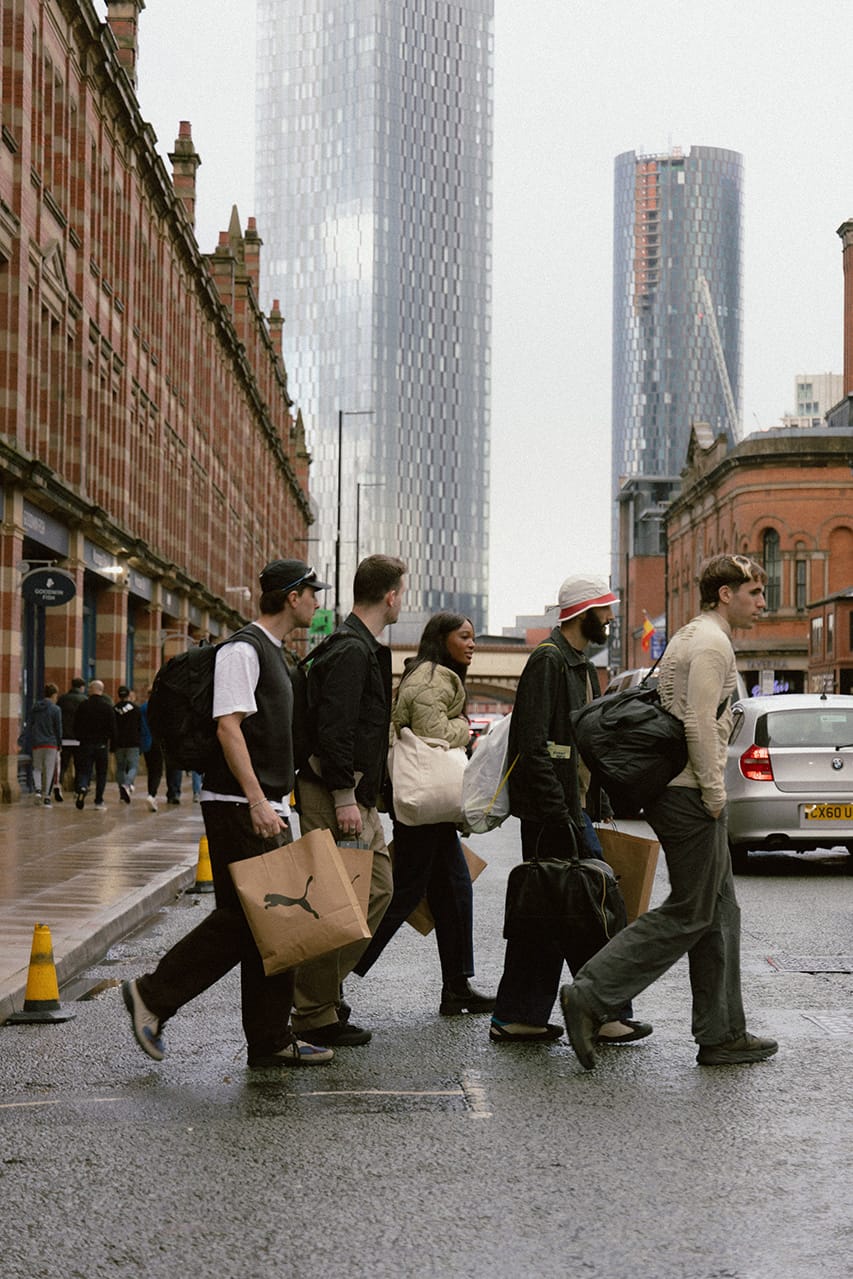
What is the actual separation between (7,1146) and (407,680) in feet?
10.4

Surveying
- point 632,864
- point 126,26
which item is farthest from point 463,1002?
point 126,26

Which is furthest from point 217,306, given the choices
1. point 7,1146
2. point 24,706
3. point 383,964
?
point 7,1146

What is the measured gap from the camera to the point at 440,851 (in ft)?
26.2

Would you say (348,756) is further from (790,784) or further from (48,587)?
(48,587)

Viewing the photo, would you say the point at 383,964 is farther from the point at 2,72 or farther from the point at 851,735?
the point at 2,72

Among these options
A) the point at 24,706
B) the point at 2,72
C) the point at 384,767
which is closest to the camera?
the point at 384,767

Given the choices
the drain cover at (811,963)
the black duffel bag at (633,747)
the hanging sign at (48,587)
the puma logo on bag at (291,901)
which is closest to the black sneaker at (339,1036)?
the puma logo on bag at (291,901)

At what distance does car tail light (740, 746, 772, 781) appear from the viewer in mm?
15273

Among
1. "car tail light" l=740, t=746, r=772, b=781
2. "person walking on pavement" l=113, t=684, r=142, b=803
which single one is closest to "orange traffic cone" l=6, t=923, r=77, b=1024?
"car tail light" l=740, t=746, r=772, b=781

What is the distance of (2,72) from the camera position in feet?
81.4

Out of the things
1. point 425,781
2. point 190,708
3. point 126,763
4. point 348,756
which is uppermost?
point 190,708

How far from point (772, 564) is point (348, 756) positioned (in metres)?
68.1

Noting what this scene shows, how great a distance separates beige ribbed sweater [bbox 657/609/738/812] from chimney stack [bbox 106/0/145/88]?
32.6m

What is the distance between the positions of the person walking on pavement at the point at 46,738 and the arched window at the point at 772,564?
50.2 m
